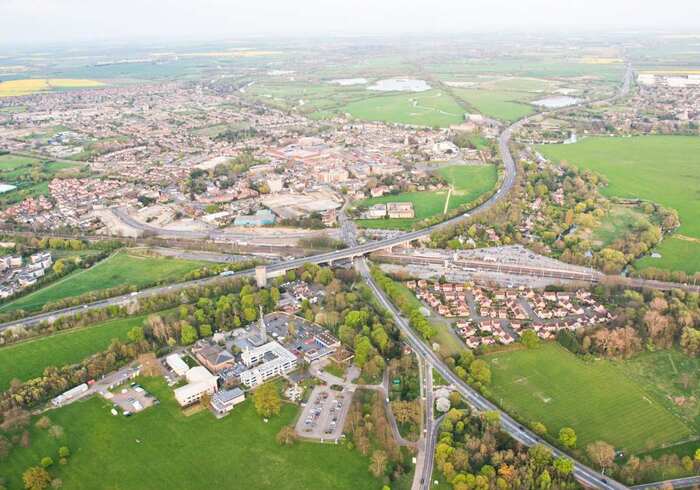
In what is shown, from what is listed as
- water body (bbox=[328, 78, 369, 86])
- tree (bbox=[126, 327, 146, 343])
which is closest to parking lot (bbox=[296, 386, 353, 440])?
tree (bbox=[126, 327, 146, 343])

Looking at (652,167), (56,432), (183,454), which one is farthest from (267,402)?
(652,167)

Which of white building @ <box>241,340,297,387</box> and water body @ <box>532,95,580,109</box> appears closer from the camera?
white building @ <box>241,340,297,387</box>

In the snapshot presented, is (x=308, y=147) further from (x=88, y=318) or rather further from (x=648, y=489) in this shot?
(x=648, y=489)

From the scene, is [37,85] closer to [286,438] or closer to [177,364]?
[177,364]

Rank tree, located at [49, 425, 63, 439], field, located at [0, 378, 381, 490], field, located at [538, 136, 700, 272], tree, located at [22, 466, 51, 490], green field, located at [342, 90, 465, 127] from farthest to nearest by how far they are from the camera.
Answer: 1. green field, located at [342, 90, 465, 127]
2. field, located at [538, 136, 700, 272]
3. tree, located at [49, 425, 63, 439]
4. field, located at [0, 378, 381, 490]
5. tree, located at [22, 466, 51, 490]

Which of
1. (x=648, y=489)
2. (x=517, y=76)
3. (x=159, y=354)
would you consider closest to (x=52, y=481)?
(x=159, y=354)

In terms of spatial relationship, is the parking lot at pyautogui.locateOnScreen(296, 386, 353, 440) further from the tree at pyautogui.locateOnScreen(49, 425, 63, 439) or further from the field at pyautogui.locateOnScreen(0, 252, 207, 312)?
the field at pyautogui.locateOnScreen(0, 252, 207, 312)
